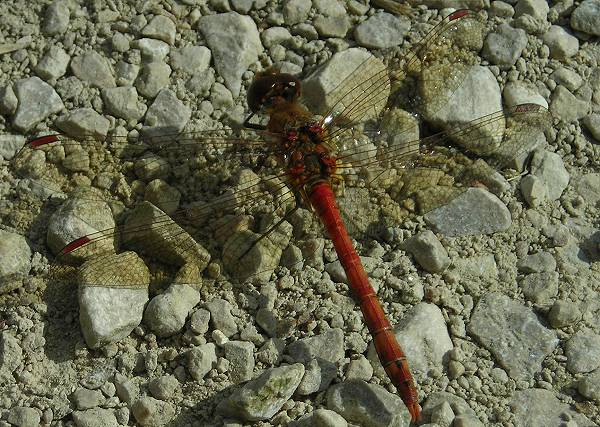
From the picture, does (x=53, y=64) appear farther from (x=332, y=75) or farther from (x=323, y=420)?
(x=323, y=420)

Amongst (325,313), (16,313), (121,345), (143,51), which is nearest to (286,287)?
(325,313)

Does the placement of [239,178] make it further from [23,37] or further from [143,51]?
[23,37]

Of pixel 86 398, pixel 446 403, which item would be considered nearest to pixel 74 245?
pixel 86 398

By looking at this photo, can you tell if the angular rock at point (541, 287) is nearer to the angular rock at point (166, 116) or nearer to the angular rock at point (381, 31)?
the angular rock at point (381, 31)

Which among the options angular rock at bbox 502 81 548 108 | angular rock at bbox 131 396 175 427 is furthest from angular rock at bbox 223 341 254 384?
angular rock at bbox 502 81 548 108

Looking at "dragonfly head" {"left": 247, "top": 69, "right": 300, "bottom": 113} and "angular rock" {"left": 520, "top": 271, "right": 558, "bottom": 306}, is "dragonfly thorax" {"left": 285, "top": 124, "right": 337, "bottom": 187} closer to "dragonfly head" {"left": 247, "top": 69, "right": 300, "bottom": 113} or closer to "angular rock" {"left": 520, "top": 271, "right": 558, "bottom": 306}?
"dragonfly head" {"left": 247, "top": 69, "right": 300, "bottom": 113}

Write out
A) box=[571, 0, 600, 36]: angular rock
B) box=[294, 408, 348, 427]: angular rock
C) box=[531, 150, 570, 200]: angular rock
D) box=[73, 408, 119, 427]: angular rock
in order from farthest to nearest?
box=[571, 0, 600, 36]: angular rock < box=[531, 150, 570, 200]: angular rock < box=[73, 408, 119, 427]: angular rock < box=[294, 408, 348, 427]: angular rock

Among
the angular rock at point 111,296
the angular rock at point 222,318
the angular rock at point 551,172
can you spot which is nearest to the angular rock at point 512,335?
the angular rock at point 551,172
